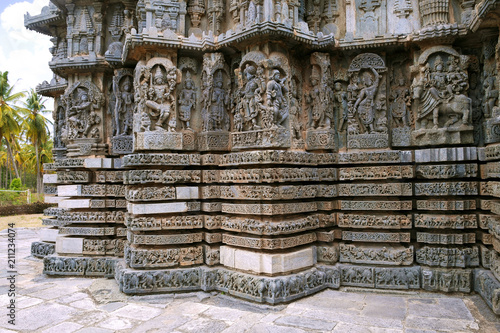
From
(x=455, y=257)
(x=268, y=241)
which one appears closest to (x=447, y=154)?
(x=455, y=257)

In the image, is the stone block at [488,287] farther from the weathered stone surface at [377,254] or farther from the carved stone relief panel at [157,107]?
the carved stone relief panel at [157,107]

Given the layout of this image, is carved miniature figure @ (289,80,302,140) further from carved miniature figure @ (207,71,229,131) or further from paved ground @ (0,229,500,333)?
paved ground @ (0,229,500,333)

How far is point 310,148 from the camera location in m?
8.03

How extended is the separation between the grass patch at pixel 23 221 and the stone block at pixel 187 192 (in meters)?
16.0

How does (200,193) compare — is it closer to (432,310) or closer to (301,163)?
(301,163)

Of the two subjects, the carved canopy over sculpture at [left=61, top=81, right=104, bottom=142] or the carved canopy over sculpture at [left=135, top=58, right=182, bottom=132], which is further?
the carved canopy over sculpture at [left=61, top=81, right=104, bottom=142]

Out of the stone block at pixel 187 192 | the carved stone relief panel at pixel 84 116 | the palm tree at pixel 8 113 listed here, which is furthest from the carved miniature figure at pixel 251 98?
the palm tree at pixel 8 113

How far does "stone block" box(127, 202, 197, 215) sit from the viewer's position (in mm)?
7613

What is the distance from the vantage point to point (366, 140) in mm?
8016

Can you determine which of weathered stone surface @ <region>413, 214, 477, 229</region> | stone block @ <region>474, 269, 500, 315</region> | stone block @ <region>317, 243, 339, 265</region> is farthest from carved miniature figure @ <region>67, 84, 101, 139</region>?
stone block @ <region>474, 269, 500, 315</region>

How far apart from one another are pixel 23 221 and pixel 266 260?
2107 cm

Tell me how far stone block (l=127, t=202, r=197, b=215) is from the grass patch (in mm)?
15545

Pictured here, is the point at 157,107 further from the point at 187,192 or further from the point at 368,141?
the point at 368,141

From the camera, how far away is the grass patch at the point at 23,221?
20.3 m
